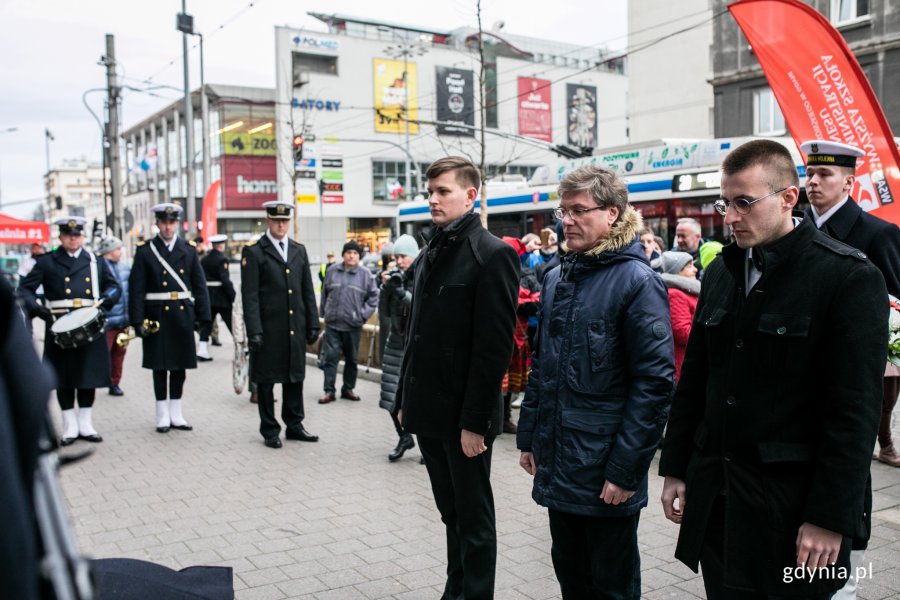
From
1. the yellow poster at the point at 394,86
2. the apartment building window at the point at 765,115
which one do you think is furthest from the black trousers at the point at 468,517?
the yellow poster at the point at 394,86

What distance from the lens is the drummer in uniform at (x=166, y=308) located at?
28.0 feet

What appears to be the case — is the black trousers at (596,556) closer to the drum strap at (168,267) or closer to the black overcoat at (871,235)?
the black overcoat at (871,235)

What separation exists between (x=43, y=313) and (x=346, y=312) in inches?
138

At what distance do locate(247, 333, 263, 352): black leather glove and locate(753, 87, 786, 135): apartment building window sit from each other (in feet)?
85.4

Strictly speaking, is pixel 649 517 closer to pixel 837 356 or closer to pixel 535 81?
pixel 837 356

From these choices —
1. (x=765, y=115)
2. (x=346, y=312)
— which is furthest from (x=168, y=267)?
(x=765, y=115)

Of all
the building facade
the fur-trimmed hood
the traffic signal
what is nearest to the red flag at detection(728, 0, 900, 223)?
the fur-trimmed hood

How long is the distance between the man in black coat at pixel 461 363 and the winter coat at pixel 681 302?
2595 mm

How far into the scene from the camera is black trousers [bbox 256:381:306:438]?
7.91 meters

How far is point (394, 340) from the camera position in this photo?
7.04 m

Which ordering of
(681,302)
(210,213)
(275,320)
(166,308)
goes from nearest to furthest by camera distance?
1. (681,302)
2. (275,320)
3. (166,308)
4. (210,213)

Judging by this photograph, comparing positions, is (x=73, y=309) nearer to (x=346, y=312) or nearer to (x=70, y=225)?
(x=70, y=225)

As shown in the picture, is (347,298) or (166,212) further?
(347,298)

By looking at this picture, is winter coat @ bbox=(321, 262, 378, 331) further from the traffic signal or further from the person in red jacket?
the traffic signal
